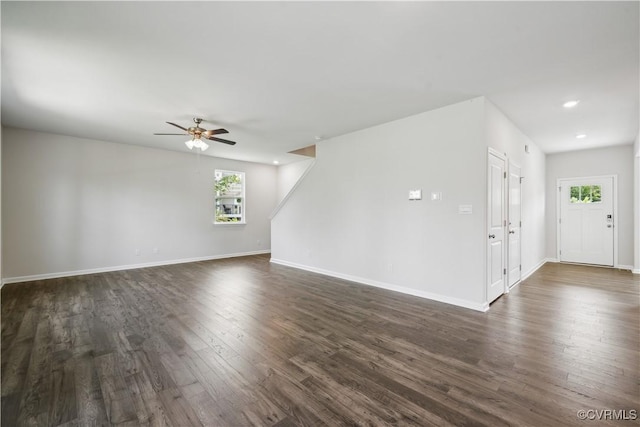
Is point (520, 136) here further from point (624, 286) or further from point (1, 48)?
point (1, 48)

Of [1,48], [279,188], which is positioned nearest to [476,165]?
[1,48]

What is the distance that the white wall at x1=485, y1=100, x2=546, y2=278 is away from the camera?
3.72 m

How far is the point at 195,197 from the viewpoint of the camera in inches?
272

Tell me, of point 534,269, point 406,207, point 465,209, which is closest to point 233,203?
point 406,207

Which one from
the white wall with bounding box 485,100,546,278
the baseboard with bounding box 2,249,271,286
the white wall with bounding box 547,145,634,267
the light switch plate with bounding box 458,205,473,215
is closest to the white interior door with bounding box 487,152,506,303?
the light switch plate with bounding box 458,205,473,215

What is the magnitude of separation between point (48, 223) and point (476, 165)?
753 centimetres

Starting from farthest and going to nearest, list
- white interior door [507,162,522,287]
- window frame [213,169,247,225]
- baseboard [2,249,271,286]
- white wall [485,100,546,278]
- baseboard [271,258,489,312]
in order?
window frame [213,169,247,225], baseboard [2,249,271,286], white interior door [507,162,522,287], white wall [485,100,546,278], baseboard [271,258,489,312]

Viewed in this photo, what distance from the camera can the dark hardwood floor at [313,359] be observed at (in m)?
1.65

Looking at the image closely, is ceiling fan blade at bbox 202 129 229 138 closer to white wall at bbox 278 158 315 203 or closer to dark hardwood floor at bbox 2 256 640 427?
dark hardwood floor at bbox 2 256 640 427

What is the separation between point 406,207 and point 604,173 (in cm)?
556

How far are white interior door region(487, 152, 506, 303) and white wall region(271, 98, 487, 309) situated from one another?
0.79ft

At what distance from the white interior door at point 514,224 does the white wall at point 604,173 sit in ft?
9.81

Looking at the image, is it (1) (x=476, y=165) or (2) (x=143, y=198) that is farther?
(2) (x=143, y=198)

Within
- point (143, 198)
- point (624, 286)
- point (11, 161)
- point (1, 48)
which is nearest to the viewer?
point (1, 48)
